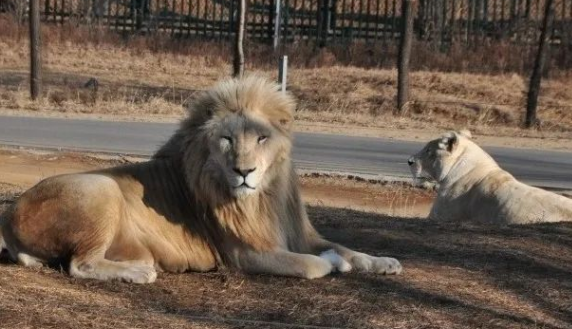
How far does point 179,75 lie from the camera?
3456cm

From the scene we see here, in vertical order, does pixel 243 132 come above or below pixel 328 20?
above

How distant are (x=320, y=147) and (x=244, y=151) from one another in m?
14.3

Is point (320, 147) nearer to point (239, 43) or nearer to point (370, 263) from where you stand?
point (239, 43)

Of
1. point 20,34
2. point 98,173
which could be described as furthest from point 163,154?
point 20,34

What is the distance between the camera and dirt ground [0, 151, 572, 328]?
6125 millimetres

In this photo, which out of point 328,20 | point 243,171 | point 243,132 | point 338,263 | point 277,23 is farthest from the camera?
point 328,20

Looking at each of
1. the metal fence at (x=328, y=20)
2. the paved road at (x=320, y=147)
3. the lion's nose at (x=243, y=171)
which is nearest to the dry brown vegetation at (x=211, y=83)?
the paved road at (x=320, y=147)

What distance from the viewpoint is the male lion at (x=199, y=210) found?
7.01m

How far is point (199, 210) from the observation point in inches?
290

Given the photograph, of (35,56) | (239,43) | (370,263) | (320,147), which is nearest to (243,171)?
(370,263)

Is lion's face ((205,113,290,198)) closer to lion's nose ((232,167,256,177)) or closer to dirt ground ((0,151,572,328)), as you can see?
lion's nose ((232,167,256,177))

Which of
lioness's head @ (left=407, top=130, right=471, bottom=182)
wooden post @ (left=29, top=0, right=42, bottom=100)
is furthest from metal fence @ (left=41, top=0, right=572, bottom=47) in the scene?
lioness's head @ (left=407, top=130, right=471, bottom=182)

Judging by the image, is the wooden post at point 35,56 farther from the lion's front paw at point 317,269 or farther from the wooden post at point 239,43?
the lion's front paw at point 317,269

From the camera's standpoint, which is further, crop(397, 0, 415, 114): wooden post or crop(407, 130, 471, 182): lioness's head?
crop(397, 0, 415, 114): wooden post
